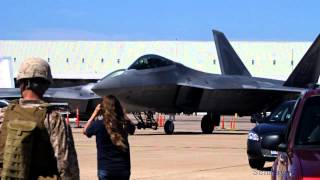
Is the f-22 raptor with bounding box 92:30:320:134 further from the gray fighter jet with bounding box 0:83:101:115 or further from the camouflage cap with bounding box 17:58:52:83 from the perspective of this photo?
the camouflage cap with bounding box 17:58:52:83

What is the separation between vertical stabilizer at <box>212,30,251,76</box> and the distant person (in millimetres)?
31707

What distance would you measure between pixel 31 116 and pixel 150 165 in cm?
1014

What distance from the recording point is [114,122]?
7238 millimetres

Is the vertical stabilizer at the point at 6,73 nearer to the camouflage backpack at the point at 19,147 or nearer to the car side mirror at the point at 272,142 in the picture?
the car side mirror at the point at 272,142

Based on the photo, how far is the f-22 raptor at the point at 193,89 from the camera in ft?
83.7

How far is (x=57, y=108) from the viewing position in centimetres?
417

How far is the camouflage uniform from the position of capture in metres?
3.91

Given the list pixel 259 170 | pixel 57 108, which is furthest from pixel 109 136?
pixel 259 170

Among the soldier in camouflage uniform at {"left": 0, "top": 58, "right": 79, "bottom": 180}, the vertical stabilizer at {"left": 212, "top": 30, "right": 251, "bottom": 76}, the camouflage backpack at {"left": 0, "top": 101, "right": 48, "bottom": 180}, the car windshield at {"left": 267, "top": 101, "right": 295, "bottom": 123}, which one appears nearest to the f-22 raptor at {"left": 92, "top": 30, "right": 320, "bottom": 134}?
the vertical stabilizer at {"left": 212, "top": 30, "right": 251, "bottom": 76}

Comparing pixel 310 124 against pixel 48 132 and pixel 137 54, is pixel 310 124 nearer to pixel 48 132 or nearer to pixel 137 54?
pixel 48 132

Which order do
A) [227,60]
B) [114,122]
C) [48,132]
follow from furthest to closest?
[227,60] < [114,122] < [48,132]

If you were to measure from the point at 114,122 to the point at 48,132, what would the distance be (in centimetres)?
334

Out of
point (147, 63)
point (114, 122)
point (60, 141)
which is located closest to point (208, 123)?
point (147, 63)

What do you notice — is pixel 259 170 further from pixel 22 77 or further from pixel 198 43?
pixel 198 43
